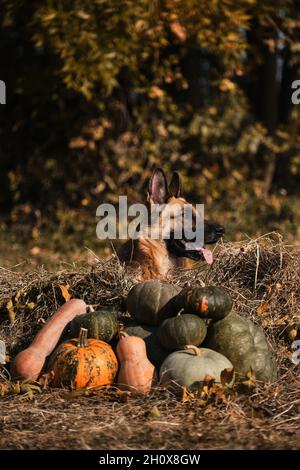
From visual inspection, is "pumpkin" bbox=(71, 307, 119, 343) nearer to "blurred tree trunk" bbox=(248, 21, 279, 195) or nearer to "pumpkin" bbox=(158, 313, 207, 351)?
"pumpkin" bbox=(158, 313, 207, 351)

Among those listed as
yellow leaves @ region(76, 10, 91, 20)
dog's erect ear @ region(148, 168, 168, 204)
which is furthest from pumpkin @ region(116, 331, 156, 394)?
yellow leaves @ region(76, 10, 91, 20)

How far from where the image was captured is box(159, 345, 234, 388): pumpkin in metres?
4.52

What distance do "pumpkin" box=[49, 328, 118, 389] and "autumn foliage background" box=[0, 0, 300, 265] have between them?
22.0ft

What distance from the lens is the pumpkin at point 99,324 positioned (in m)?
5.02

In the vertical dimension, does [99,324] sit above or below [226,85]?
below

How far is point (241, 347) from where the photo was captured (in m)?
4.85

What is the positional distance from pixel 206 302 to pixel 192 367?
51cm

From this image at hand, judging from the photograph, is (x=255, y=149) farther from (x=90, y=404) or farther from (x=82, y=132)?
(x=90, y=404)

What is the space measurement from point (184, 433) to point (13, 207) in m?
11.1

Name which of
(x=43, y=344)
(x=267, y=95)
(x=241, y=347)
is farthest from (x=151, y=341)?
(x=267, y=95)

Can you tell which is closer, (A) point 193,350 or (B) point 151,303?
(A) point 193,350

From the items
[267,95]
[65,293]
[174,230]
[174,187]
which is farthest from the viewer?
[267,95]

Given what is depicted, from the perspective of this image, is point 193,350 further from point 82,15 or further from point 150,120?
point 150,120

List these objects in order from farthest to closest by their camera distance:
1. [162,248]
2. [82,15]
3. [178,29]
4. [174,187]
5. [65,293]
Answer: [178,29] → [82,15] → [174,187] → [162,248] → [65,293]
